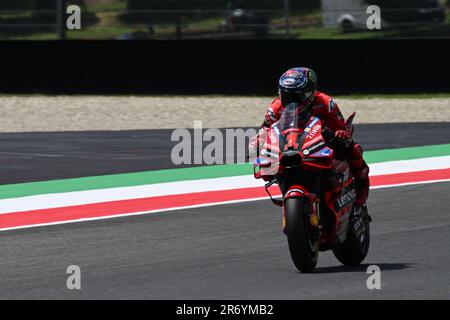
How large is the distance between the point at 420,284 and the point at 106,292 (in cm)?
216

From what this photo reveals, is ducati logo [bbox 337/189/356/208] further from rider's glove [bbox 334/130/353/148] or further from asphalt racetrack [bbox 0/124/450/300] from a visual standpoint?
asphalt racetrack [bbox 0/124/450/300]

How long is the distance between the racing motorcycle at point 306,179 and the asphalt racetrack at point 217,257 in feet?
0.90

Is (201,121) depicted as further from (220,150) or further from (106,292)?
(106,292)

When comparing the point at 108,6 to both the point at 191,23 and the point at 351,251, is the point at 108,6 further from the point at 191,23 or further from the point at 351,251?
the point at 351,251

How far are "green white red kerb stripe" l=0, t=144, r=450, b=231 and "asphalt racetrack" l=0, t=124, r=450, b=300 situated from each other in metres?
0.55

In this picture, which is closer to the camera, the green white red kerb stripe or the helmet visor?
the helmet visor

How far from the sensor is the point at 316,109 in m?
9.13

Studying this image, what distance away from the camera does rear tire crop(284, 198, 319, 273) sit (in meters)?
8.57

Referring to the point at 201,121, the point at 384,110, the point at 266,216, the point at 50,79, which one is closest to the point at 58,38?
the point at 50,79

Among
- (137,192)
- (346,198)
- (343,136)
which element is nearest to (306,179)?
(343,136)

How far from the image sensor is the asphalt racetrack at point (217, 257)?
8.42 m

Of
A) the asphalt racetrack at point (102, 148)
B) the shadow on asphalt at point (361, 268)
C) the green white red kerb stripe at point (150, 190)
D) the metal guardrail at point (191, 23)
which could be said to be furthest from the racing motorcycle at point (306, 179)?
the metal guardrail at point (191, 23)

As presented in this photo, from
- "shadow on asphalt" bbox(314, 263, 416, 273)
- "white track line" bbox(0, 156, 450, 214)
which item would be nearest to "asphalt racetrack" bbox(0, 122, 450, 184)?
"white track line" bbox(0, 156, 450, 214)

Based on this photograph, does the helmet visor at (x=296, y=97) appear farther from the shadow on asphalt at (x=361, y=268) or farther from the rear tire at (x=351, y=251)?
the shadow on asphalt at (x=361, y=268)
